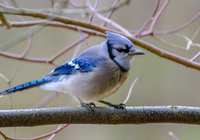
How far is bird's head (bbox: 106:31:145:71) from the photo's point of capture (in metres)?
1.76

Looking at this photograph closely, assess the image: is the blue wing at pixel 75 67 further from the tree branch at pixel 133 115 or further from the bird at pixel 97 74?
the tree branch at pixel 133 115

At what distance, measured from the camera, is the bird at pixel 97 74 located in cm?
173

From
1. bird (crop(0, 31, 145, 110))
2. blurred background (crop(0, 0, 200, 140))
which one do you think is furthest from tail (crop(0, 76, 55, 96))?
blurred background (crop(0, 0, 200, 140))

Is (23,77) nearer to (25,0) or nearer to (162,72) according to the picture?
(25,0)

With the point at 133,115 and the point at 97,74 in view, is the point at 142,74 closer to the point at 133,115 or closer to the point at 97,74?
the point at 97,74

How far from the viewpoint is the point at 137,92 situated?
3.77 meters

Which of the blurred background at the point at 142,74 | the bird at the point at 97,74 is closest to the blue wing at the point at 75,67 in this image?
the bird at the point at 97,74

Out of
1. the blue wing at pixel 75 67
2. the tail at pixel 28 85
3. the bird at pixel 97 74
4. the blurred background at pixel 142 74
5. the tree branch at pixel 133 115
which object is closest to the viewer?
the tree branch at pixel 133 115

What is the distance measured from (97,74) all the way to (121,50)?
246mm

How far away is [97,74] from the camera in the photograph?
1755 millimetres

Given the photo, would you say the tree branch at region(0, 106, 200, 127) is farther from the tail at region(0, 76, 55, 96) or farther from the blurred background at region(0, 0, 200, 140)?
the blurred background at region(0, 0, 200, 140)

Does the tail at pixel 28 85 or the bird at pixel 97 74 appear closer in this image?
the tail at pixel 28 85

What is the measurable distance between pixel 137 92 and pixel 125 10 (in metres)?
1.23

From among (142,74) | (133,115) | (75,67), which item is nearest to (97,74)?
(75,67)
